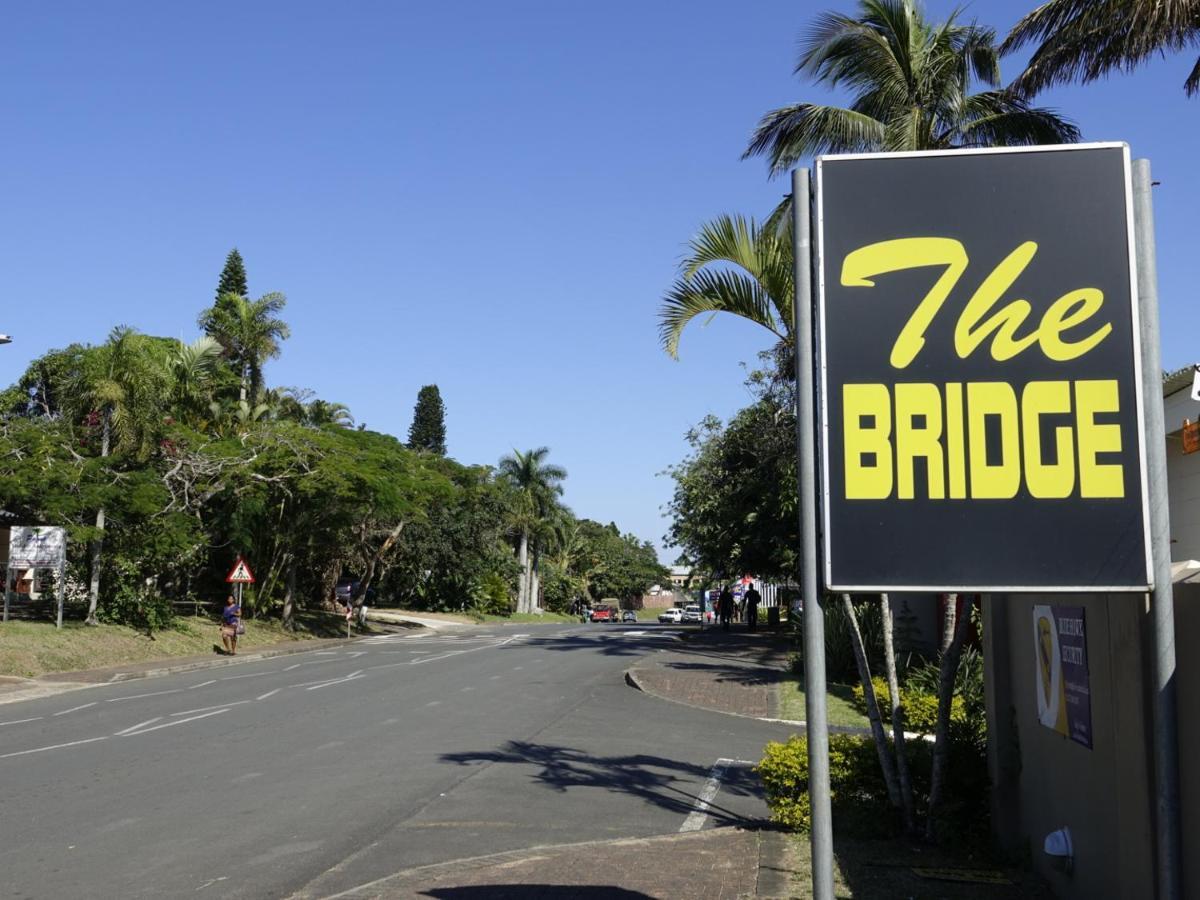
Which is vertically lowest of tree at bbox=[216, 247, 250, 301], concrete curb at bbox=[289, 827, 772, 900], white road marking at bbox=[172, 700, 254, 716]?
white road marking at bbox=[172, 700, 254, 716]

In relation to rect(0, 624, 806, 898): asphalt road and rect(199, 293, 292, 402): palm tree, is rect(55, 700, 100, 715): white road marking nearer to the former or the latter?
rect(0, 624, 806, 898): asphalt road

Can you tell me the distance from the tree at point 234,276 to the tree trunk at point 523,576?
945 inches

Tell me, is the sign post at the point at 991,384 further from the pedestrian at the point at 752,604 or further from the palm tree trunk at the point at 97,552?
the pedestrian at the point at 752,604

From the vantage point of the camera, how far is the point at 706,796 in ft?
35.8

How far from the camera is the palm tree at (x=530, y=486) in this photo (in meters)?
75.1

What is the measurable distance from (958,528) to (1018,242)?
4.02 ft

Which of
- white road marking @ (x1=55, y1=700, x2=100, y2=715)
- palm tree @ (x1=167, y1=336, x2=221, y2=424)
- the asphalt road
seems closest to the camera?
the asphalt road

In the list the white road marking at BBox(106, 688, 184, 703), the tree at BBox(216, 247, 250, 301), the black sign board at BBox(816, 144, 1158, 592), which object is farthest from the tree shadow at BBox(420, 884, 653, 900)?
the tree at BBox(216, 247, 250, 301)

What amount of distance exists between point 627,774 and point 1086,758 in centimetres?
638

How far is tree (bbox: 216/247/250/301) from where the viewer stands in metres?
61.5

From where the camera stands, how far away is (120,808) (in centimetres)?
972

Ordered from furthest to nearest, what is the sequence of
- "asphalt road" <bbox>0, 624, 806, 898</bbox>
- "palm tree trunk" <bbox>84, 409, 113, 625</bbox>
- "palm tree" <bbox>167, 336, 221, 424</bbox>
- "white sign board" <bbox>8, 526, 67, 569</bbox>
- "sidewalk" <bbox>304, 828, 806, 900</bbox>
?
"palm tree" <bbox>167, 336, 221, 424</bbox>, "palm tree trunk" <bbox>84, 409, 113, 625</bbox>, "white sign board" <bbox>8, 526, 67, 569</bbox>, "asphalt road" <bbox>0, 624, 806, 898</bbox>, "sidewalk" <bbox>304, 828, 806, 900</bbox>

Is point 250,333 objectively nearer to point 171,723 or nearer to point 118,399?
point 118,399

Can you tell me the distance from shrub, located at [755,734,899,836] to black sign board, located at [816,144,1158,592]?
4368 millimetres
